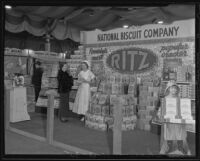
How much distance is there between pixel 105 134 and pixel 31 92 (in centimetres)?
350

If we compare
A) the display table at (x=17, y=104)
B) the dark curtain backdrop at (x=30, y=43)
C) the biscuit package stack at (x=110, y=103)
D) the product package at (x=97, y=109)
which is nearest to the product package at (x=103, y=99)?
the biscuit package stack at (x=110, y=103)

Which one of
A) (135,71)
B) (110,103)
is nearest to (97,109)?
(110,103)

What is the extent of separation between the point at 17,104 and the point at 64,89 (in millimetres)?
1236

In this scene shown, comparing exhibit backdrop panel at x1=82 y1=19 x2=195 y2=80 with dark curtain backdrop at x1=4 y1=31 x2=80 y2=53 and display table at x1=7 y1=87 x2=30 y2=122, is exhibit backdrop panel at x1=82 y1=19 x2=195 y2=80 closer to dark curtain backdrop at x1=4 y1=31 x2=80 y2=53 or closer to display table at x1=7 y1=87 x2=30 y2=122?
display table at x1=7 y1=87 x2=30 y2=122

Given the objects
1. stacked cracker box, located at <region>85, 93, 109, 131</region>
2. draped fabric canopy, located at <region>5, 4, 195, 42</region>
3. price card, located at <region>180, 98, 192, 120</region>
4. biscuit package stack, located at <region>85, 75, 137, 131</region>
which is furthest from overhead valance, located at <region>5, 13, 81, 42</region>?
price card, located at <region>180, 98, 192, 120</region>

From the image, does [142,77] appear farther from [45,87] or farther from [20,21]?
[20,21]

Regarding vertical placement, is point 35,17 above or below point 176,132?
above

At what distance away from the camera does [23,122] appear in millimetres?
5797

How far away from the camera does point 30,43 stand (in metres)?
12.4

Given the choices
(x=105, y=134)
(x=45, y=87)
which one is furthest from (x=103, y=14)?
(x=105, y=134)

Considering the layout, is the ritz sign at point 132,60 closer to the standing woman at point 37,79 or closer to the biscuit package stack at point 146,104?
the biscuit package stack at point 146,104

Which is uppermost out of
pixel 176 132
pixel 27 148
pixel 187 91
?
pixel 187 91

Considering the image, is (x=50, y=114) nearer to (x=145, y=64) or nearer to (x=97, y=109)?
(x=97, y=109)

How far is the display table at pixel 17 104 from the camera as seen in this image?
5.67 meters
